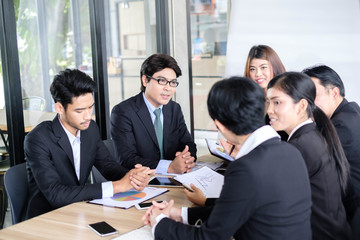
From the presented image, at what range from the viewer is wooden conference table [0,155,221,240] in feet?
5.83

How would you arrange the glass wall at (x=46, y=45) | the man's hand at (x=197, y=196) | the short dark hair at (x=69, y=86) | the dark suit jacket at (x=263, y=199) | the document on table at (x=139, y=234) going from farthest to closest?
the glass wall at (x=46, y=45), the short dark hair at (x=69, y=86), the man's hand at (x=197, y=196), the document on table at (x=139, y=234), the dark suit jacket at (x=263, y=199)

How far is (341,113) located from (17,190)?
207 centimetres

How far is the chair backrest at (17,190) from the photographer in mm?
2300

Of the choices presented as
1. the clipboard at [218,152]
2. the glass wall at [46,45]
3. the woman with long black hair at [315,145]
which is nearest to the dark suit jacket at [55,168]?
the clipboard at [218,152]

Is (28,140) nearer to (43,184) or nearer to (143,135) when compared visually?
(43,184)

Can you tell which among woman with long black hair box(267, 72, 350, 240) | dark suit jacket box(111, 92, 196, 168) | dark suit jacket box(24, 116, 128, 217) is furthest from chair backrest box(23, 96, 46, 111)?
woman with long black hair box(267, 72, 350, 240)

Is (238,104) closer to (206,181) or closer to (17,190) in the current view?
(206,181)

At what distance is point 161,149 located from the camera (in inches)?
129

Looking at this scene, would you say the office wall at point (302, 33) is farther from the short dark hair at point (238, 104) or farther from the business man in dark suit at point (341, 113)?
the short dark hair at point (238, 104)

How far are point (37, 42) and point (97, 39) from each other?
610 mm

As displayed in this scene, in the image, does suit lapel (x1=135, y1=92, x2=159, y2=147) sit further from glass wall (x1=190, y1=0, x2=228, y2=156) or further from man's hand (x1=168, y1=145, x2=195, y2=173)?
glass wall (x1=190, y1=0, x2=228, y2=156)

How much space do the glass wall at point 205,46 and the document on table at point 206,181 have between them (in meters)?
2.74

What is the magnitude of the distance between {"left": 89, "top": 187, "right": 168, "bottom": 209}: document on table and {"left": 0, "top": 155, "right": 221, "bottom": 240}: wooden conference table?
43mm

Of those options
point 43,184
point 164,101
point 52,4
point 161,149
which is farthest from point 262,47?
point 43,184
